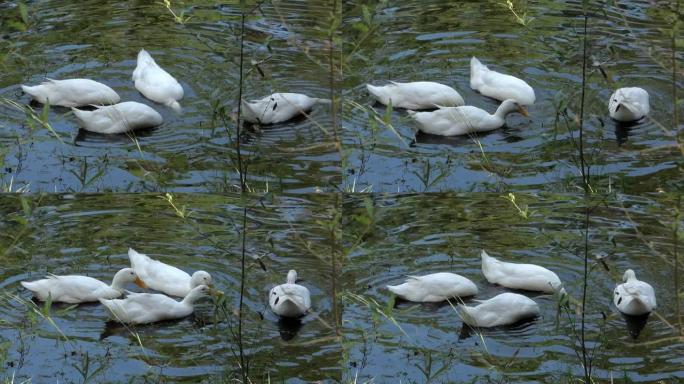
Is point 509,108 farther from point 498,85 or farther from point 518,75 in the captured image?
point 518,75

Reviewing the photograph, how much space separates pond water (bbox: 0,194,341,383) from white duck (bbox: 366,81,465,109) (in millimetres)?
1010

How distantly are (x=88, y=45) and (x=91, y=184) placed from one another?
1.84m

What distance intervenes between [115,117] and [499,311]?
2530 millimetres

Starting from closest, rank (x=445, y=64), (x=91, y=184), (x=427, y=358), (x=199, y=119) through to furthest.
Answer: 1. (x=427, y=358)
2. (x=91, y=184)
3. (x=199, y=119)
4. (x=445, y=64)

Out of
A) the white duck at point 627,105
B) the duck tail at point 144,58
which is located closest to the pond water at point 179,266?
the duck tail at point 144,58

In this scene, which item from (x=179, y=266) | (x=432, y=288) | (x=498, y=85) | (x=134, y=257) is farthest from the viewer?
(x=498, y=85)

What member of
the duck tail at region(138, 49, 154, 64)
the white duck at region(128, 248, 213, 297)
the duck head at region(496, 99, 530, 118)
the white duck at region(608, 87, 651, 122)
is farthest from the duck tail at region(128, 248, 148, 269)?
the white duck at region(608, 87, 651, 122)

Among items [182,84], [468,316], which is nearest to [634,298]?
[468,316]

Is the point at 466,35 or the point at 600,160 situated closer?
the point at 600,160

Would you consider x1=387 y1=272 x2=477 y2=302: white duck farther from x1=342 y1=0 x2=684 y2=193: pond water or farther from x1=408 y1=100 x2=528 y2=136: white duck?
x1=408 y1=100 x2=528 y2=136: white duck

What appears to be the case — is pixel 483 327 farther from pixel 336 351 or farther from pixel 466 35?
pixel 466 35

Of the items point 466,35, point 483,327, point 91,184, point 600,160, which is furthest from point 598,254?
point 91,184

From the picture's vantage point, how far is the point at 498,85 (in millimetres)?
8234

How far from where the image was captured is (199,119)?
26.2ft
